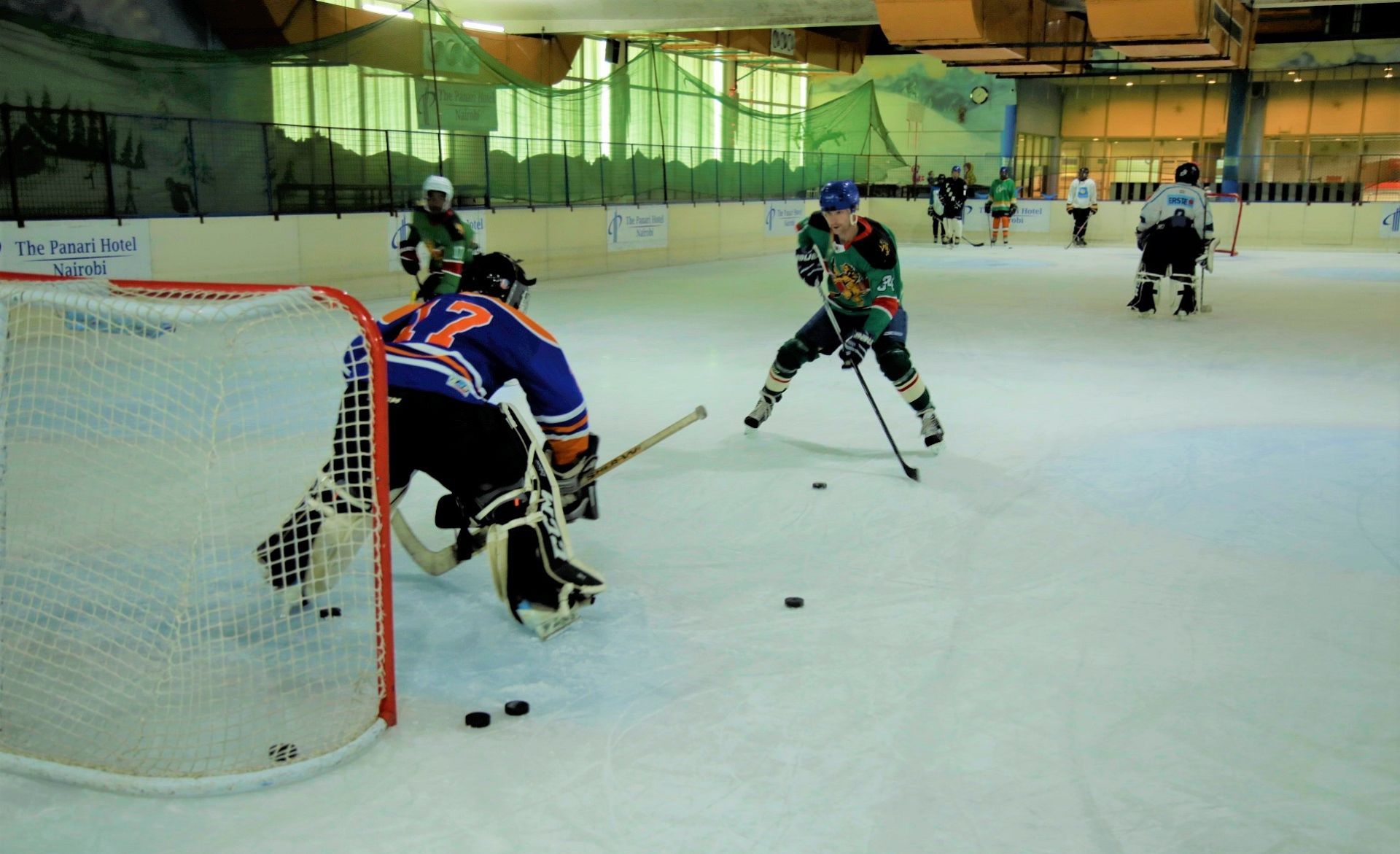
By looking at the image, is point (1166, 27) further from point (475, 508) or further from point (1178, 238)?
point (475, 508)

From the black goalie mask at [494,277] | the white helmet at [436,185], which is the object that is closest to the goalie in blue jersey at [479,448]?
the black goalie mask at [494,277]

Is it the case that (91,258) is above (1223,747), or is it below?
above

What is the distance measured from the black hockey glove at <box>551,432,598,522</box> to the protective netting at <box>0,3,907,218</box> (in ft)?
20.8

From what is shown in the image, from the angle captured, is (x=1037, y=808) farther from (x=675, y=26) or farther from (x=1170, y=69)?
(x=1170, y=69)

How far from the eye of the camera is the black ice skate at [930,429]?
5.43 meters

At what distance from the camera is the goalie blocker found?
303 cm

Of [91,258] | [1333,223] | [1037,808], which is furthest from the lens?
[1333,223]

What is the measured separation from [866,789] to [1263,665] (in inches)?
50.9

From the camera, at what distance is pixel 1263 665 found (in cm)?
306

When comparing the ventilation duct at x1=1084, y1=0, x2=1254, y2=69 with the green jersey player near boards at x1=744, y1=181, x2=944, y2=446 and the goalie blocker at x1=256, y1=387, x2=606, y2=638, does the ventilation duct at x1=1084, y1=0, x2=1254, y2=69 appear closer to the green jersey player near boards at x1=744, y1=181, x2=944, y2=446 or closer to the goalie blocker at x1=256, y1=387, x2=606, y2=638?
the green jersey player near boards at x1=744, y1=181, x2=944, y2=446

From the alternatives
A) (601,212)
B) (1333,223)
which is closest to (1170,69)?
(1333,223)

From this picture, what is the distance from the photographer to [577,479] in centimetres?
344

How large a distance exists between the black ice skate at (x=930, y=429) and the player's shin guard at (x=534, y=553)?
2560 mm

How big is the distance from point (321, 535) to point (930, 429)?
3.16 m
